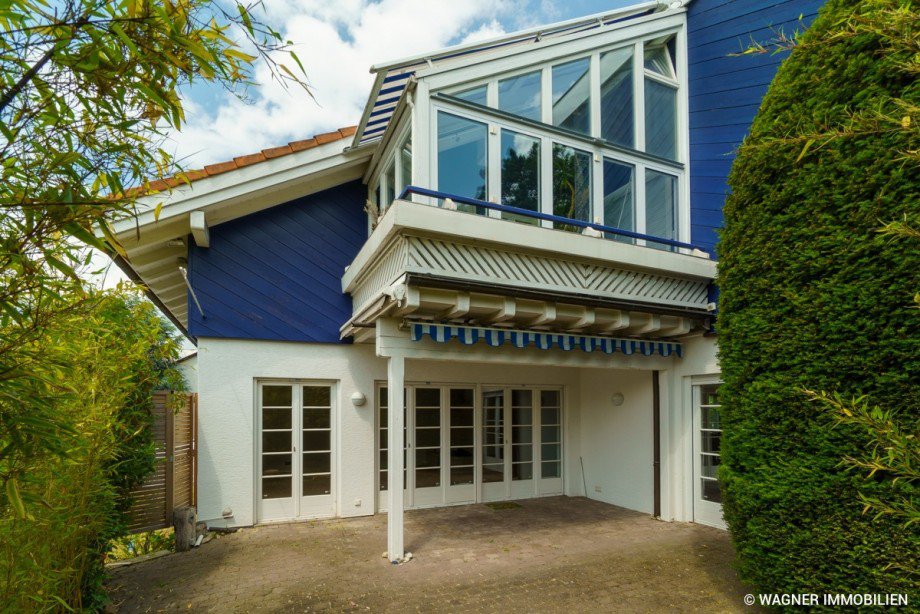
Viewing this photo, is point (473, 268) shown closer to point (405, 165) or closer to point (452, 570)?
point (405, 165)

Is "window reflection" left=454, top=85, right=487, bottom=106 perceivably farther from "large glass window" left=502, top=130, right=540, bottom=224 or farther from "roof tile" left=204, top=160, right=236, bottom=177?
"roof tile" left=204, top=160, right=236, bottom=177

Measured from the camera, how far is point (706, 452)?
7.61m


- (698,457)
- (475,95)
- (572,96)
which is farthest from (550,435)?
(475,95)

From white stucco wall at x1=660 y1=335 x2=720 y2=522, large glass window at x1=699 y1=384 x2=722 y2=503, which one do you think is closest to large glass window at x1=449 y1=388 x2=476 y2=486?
white stucco wall at x1=660 y1=335 x2=720 y2=522

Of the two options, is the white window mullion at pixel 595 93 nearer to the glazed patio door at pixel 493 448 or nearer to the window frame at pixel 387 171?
the window frame at pixel 387 171

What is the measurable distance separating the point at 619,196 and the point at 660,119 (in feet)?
5.96

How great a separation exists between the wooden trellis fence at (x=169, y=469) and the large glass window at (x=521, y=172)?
5.19 m

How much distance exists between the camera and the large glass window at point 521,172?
21.7 ft

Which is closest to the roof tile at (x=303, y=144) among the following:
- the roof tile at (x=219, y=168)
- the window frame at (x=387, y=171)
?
the roof tile at (x=219, y=168)

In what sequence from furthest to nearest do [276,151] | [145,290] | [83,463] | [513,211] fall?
[276,151], [513,211], [145,290], [83,463]

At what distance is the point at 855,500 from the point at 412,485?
660 centimetres

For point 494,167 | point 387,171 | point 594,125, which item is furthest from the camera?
point 387,171

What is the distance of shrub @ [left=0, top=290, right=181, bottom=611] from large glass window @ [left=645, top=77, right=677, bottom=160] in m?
7.63

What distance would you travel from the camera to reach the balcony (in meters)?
5.58
